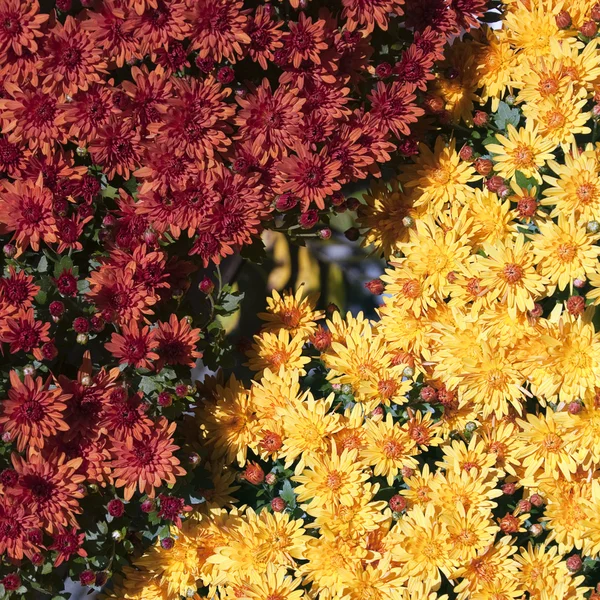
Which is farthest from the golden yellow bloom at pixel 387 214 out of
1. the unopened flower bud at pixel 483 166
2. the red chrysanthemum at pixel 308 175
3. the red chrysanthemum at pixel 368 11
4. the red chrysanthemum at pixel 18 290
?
the red chrysanthemum at pixel 18 290

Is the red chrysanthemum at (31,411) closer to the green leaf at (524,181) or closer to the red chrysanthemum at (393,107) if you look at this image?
the red chrysanthemum at (393,107)

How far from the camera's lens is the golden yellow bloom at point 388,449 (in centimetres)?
157

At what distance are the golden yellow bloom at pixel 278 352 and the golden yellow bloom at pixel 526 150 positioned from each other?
56cm

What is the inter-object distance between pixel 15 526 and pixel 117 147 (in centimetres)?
68

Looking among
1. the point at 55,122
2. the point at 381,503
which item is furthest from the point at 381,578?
the point at 55,122

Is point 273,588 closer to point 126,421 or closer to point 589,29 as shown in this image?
point 126,421

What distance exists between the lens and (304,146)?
150 centimetres

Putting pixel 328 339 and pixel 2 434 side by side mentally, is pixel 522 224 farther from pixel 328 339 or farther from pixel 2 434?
pixel 2 434

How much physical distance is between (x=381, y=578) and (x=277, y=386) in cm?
41

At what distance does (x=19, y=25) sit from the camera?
1.41 meters

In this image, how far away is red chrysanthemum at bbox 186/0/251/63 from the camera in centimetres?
140

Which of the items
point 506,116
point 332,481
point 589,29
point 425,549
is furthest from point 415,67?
point 425,549

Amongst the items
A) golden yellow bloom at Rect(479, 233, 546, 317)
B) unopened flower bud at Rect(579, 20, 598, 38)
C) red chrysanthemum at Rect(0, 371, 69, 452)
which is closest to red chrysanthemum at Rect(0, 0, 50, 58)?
red chrysanthemum at Rect(0, 371, 69, 452)

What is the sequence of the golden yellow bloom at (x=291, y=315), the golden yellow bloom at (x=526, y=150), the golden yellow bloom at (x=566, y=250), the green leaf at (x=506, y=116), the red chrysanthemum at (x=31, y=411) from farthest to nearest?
the golden yellow bloom at (x=291, y=315)
the green leaf at (x=506, y=116)
the golden yellow bloom at (x=526, y=150)
the golden yellow bloom at (x=566, y=250)
the red chrysanthemum at (x=31, y=411)
